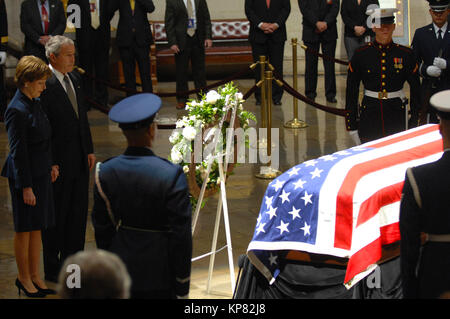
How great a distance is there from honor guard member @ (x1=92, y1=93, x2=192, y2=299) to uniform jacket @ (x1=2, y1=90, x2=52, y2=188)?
1.50 m

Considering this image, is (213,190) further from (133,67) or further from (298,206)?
(133,67)

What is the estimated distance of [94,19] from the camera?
11852 mm

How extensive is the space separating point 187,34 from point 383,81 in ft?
16.5

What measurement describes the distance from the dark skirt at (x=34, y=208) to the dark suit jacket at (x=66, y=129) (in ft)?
1.01

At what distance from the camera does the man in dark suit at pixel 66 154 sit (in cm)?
517

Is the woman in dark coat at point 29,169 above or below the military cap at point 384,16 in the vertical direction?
below

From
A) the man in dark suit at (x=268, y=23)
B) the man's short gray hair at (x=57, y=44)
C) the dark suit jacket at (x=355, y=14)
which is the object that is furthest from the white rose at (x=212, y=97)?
the dark suit jacket at (x=355, y=14)

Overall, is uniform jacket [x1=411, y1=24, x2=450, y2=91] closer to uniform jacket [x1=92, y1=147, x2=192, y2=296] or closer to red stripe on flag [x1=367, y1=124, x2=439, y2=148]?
red stripe on flag [x1=367, y1=124, x2=439, y2=148]

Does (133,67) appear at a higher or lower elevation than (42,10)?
lower

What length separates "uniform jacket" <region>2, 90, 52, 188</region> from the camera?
188 inches

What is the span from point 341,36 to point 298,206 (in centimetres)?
1034

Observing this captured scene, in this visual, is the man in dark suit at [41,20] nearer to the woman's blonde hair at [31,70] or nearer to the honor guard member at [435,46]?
the honor guard member at [435,46]

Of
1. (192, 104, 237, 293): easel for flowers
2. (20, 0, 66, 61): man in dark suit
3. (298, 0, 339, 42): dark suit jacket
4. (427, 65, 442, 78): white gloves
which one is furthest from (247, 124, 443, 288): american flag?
A: (298, 0, 339, 42): dark suit jacket
